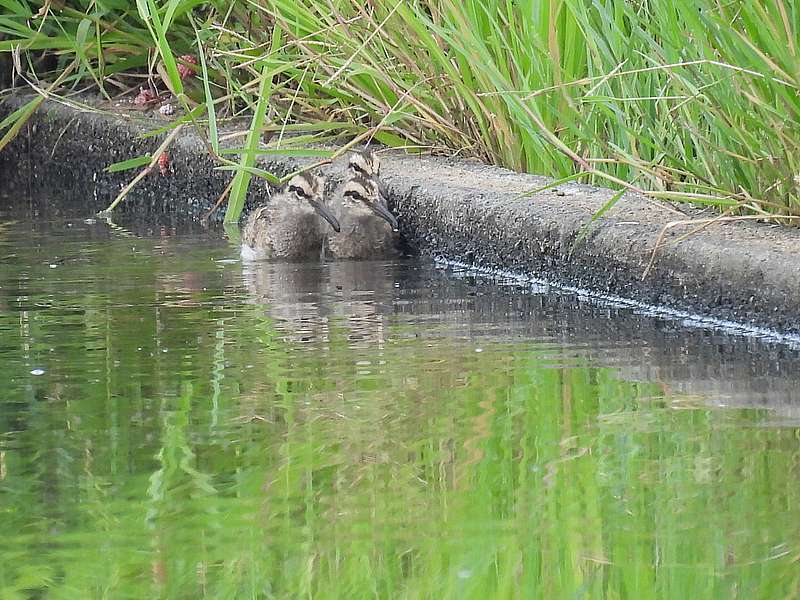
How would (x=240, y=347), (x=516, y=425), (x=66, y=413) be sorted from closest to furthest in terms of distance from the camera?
(x=516, y=425) < (x=66, y=413) < (x=240, y=347)

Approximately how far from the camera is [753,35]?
5078 mm

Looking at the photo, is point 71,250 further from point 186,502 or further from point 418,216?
point 186,502

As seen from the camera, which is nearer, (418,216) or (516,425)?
(516,425)

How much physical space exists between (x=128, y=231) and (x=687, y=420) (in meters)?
4.60

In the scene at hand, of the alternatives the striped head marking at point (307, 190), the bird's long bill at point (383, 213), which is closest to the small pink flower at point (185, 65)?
the striped head marking at point (307, 190)

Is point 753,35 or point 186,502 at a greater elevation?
point 753,35

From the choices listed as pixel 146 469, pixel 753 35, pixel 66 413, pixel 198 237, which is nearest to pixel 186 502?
pixel 146 469

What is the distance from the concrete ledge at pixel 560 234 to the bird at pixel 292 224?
0.33 metres

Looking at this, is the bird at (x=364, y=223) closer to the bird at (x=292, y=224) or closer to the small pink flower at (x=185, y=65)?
the bird at (x=292, y=224)

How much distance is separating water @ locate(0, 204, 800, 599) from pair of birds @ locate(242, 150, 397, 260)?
123 cm

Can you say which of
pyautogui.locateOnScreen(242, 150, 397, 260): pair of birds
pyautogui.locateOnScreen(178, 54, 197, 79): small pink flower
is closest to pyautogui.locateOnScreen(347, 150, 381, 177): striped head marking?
pyautogui.locateOnScreen(242, 150, 397, 260): pair of birds

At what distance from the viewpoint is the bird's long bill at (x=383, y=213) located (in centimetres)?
709

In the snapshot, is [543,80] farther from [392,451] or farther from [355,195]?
[392,451]

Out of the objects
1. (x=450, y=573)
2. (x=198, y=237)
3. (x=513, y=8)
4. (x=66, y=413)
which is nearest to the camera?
(x=450, y=573)
